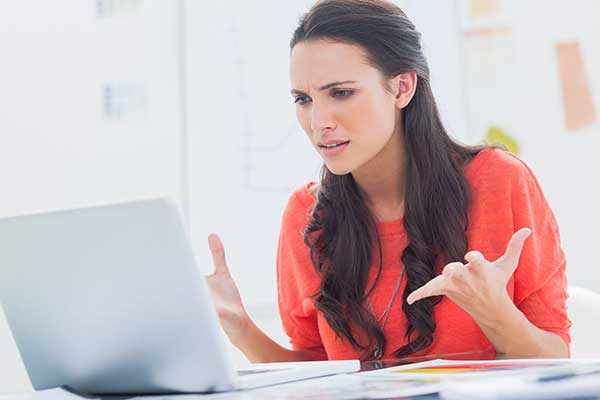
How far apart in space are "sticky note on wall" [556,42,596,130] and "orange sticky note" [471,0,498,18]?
0.79 feet

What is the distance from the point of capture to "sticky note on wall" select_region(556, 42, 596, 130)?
2.46m

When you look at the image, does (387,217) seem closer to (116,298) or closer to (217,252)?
(217,252)

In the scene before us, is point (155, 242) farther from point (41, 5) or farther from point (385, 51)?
point (41, 5)

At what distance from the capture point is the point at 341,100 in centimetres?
152

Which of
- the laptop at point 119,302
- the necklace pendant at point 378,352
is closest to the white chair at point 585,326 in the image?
the necklace pendant at point 378,352

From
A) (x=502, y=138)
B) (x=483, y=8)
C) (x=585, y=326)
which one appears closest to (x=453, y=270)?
(x=585, y=326)

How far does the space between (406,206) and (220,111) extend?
107 centimetres

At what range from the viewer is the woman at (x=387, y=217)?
1458mm

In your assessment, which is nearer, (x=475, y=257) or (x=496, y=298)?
(x=475, y=257)

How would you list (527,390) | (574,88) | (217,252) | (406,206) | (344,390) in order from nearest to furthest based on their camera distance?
(527,390) → (344,390) → (217,252) → (406,206) → (574,88)

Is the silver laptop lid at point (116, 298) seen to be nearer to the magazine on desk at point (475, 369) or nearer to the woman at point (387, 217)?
the magazine on desk at point (475, 369)

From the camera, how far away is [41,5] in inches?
99.8

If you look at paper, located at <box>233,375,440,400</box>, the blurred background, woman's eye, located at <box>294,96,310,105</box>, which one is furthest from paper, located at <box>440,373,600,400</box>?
the blurred background

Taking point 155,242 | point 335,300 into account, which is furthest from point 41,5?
point 155,242
